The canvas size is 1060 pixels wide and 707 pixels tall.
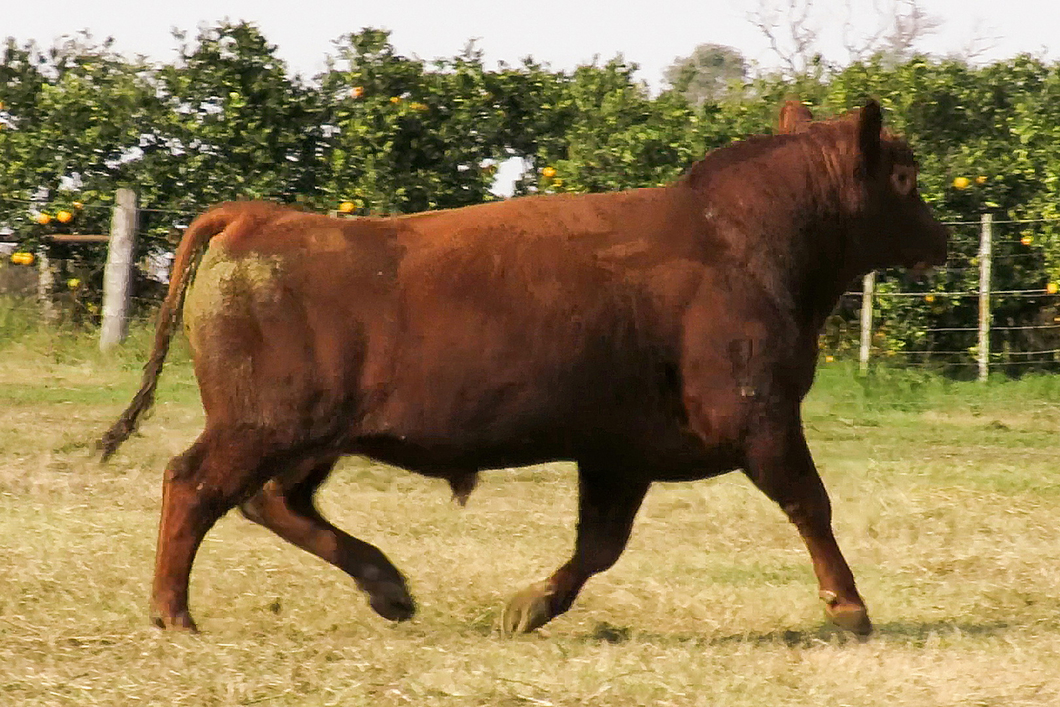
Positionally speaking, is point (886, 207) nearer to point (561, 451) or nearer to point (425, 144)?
point (561, 451)

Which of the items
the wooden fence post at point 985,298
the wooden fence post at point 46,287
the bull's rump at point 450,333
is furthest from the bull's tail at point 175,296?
the wooden fence post at point 985,298

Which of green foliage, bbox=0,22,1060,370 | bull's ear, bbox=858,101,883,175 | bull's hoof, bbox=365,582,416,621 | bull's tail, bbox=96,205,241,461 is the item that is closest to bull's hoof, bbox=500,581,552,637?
bull's hoof, bbox=365,582,416,621

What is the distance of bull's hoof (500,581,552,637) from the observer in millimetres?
5625

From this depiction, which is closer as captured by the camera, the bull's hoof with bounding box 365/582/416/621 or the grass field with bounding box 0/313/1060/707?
the grass field with bounding box 0/313/1060/707

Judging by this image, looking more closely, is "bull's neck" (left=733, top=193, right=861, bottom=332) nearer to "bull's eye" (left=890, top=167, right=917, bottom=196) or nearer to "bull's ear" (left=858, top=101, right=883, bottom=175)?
"bull's ear" (left=858, top=101, right=883, bottom=175)

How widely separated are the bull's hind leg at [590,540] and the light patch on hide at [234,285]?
1.22 meters

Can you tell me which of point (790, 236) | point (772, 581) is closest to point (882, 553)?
point (772, 581)

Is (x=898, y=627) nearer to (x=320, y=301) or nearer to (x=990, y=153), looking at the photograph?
(x=320, y=301)

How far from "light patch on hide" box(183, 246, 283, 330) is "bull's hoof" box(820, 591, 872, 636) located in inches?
76.3

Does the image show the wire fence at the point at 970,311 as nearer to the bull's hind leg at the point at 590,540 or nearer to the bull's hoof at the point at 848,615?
the bull's hind leg at the point at 590,540

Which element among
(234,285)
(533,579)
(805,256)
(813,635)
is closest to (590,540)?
(533,579)

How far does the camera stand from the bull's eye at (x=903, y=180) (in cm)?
611

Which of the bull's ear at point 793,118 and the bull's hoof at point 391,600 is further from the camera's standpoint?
the bull's ear at point 793,118

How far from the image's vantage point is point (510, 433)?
532cm
